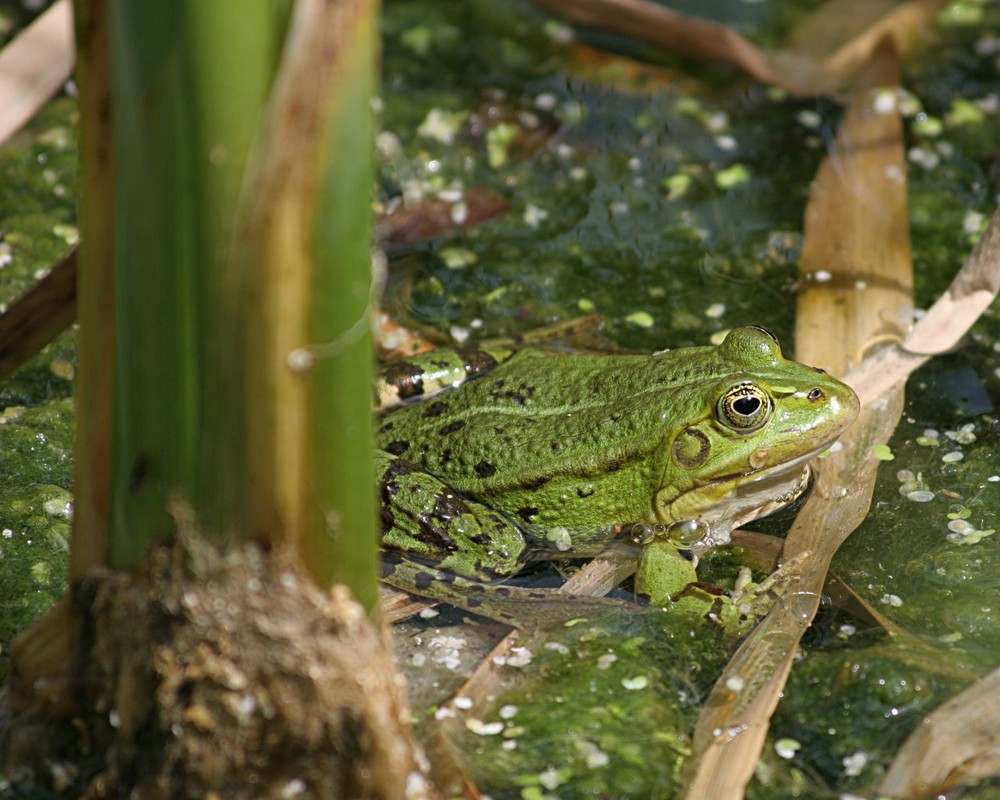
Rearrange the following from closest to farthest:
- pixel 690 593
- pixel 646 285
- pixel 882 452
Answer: pixel 690 593, pixel 882 452, pixel 646 285

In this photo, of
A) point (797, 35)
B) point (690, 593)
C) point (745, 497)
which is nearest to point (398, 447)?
point (690, 593)

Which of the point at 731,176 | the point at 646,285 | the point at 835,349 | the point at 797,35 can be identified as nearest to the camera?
the point at 835,349

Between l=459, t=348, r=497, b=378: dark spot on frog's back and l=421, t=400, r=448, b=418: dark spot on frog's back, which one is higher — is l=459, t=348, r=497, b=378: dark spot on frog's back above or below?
below

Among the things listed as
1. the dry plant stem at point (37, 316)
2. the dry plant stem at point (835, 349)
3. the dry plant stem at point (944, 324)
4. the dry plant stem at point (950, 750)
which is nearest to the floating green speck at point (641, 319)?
the dry plant stem at point (835, 349)

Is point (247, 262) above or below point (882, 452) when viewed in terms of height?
above

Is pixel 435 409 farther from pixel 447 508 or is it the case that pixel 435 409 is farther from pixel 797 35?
pixel 797 35

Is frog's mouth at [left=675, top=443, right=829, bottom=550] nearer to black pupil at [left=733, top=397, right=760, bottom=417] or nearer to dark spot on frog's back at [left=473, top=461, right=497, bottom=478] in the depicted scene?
black pupil at [left=733, top=397, right=760, bottom=417]

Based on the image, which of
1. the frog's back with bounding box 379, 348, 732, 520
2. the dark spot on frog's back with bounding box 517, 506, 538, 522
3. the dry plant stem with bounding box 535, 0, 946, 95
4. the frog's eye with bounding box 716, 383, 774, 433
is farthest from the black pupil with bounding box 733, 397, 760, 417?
the dry plant stem with bounding box 535, 0, 946, 95
